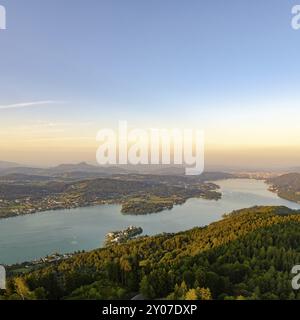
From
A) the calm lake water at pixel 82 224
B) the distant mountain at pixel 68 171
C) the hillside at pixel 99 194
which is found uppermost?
the distant mountain at pixel 68 171

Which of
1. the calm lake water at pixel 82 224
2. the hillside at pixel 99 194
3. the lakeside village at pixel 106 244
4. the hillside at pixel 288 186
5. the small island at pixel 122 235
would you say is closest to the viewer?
the lakeside village at pixel 106 244

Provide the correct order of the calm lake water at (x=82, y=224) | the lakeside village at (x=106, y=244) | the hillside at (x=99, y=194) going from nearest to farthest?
1. the lakeside village at (x=106, y=244)
2. the calm lake water at (x=82, y=224)
3. the hillside at (x=99, y=194)

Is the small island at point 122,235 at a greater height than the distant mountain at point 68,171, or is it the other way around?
the distant mountain at point 68,171

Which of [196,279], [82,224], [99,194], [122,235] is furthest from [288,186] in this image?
[196,279]

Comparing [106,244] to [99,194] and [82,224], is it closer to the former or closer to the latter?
[82,224]

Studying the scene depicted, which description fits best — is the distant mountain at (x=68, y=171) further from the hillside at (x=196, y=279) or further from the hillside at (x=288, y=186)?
the hillside at (x=196, y=279)

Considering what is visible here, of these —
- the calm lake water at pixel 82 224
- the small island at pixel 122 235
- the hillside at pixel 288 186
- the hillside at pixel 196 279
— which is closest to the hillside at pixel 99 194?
the calm lake water at pixel 82 224
